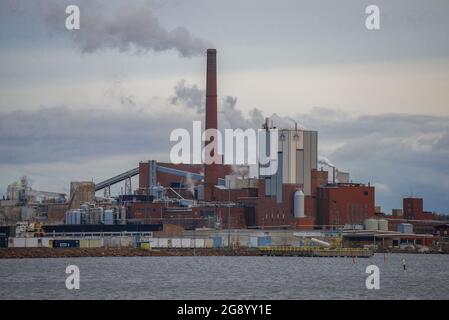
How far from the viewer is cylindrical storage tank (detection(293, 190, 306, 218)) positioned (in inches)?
4626

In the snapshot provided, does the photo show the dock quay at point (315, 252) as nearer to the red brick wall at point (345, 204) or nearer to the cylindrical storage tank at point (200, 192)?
the red brick wall at point (345, 204)

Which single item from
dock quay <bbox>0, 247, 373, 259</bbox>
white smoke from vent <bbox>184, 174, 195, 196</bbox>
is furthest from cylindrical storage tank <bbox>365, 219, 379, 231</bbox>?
white smoke from vent <bbox>184, 174, 195, 196</bbox>

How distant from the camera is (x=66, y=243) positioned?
110 metres

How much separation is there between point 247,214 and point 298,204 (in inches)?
257

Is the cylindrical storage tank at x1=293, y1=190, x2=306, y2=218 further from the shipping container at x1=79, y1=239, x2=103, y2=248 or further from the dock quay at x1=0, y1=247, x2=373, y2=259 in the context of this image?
the shipping container at x1=79, y1=239, x2=103, y2=248

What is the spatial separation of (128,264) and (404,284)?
2507 cm

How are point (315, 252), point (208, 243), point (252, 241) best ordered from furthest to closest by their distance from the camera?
point (252, 241) < point (208, 243) < point (315, 252)

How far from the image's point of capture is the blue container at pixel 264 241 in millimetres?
115812

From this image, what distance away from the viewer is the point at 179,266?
83875 millimetres

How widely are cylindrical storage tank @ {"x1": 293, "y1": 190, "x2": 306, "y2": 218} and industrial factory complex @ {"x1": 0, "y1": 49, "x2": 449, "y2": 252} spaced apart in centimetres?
9

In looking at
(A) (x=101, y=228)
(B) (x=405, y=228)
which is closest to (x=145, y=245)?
(A) (x=101, y=228)

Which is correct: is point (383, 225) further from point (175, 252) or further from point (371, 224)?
point (175, 252)

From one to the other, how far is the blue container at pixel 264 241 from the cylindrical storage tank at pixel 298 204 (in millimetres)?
3900
